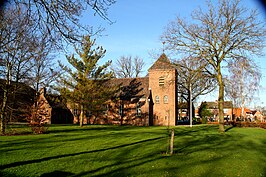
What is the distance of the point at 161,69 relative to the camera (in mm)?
43844

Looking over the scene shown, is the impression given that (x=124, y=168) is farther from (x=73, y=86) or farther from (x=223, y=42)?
(x=73, y=86)

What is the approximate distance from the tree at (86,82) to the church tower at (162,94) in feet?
36.9

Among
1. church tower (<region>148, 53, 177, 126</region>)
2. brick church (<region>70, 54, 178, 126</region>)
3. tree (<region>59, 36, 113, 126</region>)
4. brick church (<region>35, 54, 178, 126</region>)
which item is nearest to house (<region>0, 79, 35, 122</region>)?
tree (<region>59, 36, 113, 126</region>)

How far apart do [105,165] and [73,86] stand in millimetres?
25539

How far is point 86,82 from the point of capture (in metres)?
32.9

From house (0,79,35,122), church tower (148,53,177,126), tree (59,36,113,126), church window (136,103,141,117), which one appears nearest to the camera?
house (0,79,35,122)

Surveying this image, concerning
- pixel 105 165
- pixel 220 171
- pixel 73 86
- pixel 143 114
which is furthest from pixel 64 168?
pixel 143 114

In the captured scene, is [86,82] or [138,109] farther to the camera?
[138,109]

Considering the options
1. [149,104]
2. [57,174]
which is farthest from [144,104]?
[57,174]

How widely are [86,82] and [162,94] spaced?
51.1 feet

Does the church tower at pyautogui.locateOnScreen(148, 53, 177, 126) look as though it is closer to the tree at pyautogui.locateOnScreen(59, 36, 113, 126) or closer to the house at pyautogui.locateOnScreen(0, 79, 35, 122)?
the tree at pyautogui.locateOnScreen(59, 36, 113, 126)

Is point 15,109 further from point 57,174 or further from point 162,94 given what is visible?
point 162,94

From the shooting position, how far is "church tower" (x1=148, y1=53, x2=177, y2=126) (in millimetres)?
42656

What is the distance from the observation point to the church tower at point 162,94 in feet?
140
